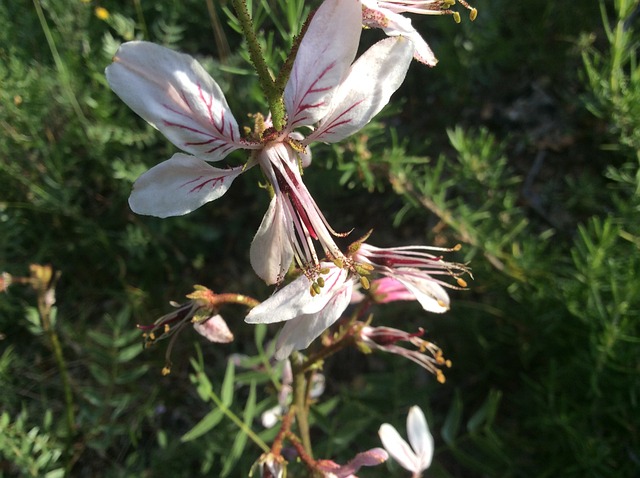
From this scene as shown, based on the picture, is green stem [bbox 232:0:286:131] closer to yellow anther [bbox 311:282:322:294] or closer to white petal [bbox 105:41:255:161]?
white petal [bbox 105:41:255:161]

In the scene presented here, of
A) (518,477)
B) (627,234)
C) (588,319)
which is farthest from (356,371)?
(627,234)

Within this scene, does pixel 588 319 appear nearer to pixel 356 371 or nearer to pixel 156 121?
pixel 356 371

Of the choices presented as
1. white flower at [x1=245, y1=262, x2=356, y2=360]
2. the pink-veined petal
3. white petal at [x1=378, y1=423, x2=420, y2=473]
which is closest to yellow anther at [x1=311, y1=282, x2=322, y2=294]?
white flower at [x1=245, y1=262, x2=356, y2=360]

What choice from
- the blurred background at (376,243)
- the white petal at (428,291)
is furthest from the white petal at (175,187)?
the blurred background at (376,243)

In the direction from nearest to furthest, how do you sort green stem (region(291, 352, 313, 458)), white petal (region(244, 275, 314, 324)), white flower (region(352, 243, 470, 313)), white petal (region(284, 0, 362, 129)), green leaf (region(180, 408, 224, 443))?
white petal (region(284, 0, 362, 129)), white petal (region(244, 275, 314, 324)), white flower (region(352, 243, 470, 313)), green stem (region(291, 352, 313, 458)), green leaf (region(180, 408, 224, 443))

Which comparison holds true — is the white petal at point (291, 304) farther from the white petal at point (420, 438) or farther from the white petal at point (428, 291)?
the white petal at point (420, 438)

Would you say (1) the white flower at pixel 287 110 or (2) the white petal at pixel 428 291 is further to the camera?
(2) the white petal at pixel 428 291
